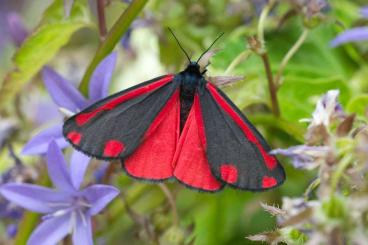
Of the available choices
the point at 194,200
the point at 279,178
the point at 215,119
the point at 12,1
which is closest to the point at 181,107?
the point at 215,119

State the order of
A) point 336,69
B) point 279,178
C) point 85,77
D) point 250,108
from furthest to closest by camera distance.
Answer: point 336,69, point 250,108, point 85,77, point 279,178

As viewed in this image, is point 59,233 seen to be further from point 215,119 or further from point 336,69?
point 336,69

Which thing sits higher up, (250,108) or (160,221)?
(250,108)

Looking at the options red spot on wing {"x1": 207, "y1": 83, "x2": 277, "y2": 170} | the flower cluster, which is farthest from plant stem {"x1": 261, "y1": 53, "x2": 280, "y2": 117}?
the flower cluster

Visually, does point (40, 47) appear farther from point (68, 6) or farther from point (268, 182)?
point (268, 182)

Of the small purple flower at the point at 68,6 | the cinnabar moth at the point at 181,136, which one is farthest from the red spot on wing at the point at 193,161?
the small purple flower at the point at 68,6

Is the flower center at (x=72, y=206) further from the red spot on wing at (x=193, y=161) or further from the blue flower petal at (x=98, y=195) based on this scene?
the red spot on wing at (x=193, y=161)
